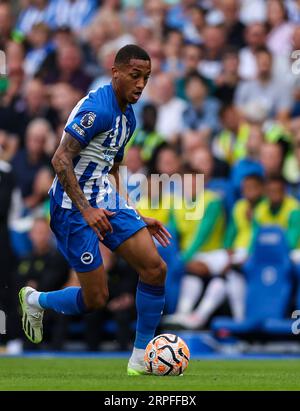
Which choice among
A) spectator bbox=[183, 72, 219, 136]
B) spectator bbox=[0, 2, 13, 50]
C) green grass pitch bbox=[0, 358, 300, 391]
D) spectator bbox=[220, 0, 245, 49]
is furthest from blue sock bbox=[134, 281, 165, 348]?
spectator bbox=[0, 2, 13, 50]

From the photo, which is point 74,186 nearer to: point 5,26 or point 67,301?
point 67,301

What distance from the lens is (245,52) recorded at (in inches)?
642

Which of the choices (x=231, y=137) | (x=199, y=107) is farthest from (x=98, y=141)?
(x=199, y=107)

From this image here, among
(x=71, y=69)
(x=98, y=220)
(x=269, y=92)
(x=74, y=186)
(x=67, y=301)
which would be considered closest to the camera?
(x=98, y=220)

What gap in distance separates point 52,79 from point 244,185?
4.91 metres

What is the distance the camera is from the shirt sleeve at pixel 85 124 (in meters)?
8.84

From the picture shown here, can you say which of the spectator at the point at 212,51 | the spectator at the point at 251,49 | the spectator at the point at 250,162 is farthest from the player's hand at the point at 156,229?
the spectator at the point at 212,51

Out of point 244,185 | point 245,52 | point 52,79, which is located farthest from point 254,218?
point 52,79

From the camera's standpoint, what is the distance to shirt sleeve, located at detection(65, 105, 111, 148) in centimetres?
884

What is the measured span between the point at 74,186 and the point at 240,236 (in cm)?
591

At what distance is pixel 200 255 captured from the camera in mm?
14398

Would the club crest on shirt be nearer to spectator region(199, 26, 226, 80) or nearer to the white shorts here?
the white shorts

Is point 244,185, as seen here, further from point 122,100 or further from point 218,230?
point 122,100

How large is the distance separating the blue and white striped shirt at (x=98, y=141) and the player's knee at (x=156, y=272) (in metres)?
0.69
